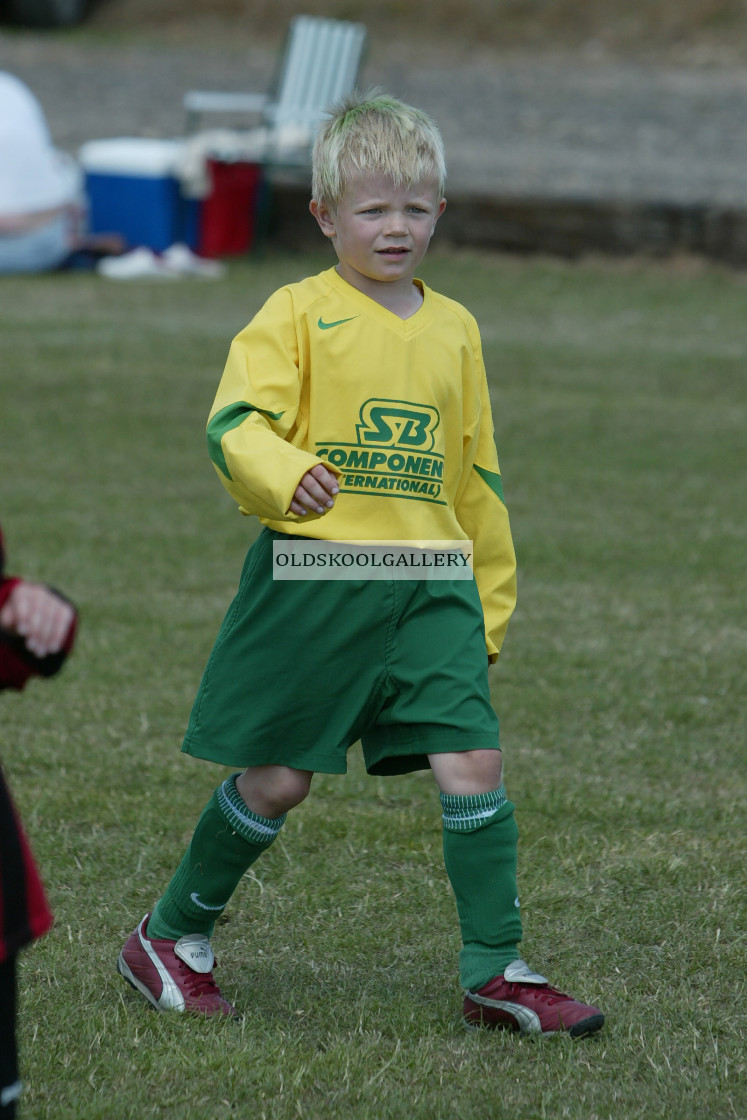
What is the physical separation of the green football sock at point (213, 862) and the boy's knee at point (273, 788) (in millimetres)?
18

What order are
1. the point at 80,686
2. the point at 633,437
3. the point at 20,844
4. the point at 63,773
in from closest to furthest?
the point at 20,844, the point at 63,773, the point at 80,686, the point at 633,437

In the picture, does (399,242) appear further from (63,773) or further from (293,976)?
(63,773)

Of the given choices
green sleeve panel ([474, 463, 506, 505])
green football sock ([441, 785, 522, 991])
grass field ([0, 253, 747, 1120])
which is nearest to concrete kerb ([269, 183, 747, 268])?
grass field ([0, 253, 747, 1120])

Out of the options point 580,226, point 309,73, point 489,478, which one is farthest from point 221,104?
point 489,478

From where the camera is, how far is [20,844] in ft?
6.41

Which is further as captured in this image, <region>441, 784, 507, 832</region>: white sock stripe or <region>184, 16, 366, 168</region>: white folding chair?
<region>184, 16, 366, 168</region>: white folding chair

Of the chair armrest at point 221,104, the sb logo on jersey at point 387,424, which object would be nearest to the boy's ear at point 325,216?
the sb logo on jersey at point 387,424

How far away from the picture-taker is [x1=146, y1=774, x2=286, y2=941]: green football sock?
2764 mm

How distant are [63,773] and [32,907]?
77.7 inches

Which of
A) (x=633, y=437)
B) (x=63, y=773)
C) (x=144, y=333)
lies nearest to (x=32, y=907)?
(x=63, y=773)

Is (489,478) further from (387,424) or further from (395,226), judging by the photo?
(395,226)

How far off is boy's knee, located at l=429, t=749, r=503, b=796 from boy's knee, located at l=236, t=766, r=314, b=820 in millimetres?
235

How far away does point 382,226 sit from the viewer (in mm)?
2646

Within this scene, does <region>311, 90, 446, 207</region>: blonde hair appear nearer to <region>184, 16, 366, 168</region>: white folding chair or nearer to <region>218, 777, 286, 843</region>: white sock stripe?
<region>218, 777, 286, 843</region>: white sock stripe
